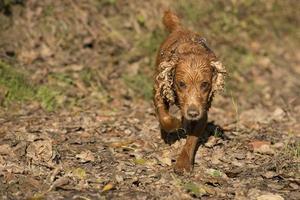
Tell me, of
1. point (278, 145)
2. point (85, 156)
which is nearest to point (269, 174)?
point (278, 145)

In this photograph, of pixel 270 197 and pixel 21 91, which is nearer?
pixel 270 197

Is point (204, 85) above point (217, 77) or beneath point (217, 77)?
beneath

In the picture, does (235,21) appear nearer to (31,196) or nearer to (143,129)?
(143,129)

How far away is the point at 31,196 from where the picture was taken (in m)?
5.48

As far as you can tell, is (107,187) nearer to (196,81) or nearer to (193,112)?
(193,112)

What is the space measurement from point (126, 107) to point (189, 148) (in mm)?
2778

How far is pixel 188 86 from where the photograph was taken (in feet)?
21.1

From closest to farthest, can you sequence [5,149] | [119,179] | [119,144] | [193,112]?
[119,179]
[193,112]
[5,149]
[119,144]

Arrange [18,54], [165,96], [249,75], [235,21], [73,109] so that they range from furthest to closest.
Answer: [235,21] < [249,75] < [18,54] < [73,109] < [165,96]

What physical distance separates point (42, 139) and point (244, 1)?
7570 millimetres

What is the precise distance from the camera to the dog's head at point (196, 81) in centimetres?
633

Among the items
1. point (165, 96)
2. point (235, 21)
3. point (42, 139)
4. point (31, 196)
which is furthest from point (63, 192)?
point (235, 21)

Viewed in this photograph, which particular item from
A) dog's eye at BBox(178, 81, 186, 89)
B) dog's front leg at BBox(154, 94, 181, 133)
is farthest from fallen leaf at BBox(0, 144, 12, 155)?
dog's eye at BBox(178, 81, 186, 89)

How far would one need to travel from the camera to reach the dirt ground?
5945 mm
